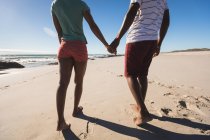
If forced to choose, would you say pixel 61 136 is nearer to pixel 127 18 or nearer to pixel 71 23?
pixel 71 23

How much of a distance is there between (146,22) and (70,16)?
3.25ft

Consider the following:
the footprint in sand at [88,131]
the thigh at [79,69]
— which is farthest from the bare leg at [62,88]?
the footprint in sand at [88,131]

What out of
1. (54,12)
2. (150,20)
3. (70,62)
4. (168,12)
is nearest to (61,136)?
(70,62)

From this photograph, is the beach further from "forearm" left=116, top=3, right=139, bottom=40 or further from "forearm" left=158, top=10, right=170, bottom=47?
"forearm" left=116, top=3, right=139, bottom=40

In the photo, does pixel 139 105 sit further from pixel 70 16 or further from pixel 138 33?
pixel 70 16

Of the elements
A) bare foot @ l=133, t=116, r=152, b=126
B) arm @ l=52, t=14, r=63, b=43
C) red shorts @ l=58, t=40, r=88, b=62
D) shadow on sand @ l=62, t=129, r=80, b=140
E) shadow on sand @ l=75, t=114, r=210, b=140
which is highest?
arm @ l=52, t=14, r=63, b=43

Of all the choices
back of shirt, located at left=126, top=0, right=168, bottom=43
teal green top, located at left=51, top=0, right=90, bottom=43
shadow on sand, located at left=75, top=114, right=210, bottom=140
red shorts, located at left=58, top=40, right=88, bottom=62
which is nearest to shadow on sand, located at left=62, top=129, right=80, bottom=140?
shadow on sand, located at left=75, top=114, right=210, bottom=140

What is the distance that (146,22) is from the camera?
2.67m

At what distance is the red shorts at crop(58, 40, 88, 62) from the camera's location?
2.59 m

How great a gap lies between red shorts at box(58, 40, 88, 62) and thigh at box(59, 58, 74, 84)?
0.05 metres

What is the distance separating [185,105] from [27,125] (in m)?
2.40

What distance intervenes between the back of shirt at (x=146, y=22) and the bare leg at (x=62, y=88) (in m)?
0.87

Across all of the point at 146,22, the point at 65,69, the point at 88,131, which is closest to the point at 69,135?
the point at 88,131

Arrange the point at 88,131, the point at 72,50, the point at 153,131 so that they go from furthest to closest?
1. the point at 72,50
2. the point at 88,131
3. the point at 153,131
